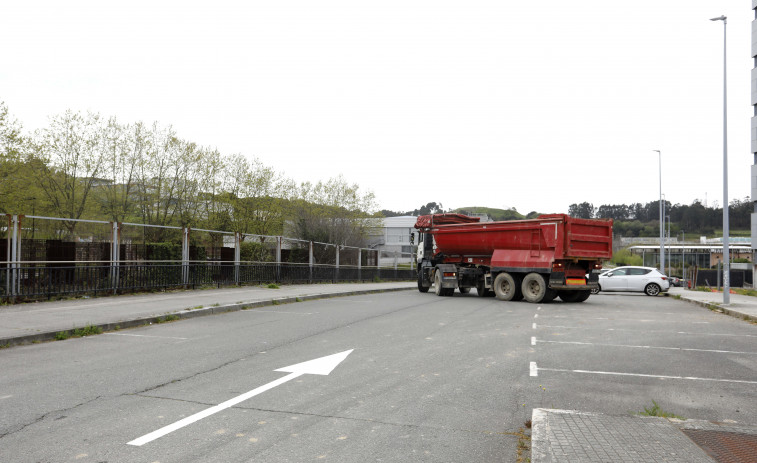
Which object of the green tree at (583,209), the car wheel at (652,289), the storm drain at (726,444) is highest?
the green tree at (583,209)

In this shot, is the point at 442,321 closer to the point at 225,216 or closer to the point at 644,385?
the point at 644,385

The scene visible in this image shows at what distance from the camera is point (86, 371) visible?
658cm

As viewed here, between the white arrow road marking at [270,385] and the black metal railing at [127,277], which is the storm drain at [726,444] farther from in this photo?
the black metal railing at [127,277]

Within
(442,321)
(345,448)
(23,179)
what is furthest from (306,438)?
(23,179)

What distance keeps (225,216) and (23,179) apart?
47.8 feet

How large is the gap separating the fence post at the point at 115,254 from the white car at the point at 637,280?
22.2 meters

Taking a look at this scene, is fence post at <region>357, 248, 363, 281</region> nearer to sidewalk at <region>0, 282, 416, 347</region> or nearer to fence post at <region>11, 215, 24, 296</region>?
sidewalk at <region>0, 282, 416, 347</region>

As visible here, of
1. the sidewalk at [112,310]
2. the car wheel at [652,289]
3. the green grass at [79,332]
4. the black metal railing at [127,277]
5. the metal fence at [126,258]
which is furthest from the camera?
the car wheel at [652,289]

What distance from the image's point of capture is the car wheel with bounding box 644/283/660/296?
2723cm

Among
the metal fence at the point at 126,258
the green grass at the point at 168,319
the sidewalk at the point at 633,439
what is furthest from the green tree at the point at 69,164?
the sidewalk at the point at 633,439

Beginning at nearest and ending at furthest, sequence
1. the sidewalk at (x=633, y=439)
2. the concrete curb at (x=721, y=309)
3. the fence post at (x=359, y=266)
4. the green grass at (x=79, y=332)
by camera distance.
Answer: the sidewalk at (x=633, y=439)
the green grass at (x=79, y=332)
the concrete curb at (x=721, y=309)
the fence post at (x=359, y=266)

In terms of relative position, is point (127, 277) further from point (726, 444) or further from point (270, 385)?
point (726, 444)

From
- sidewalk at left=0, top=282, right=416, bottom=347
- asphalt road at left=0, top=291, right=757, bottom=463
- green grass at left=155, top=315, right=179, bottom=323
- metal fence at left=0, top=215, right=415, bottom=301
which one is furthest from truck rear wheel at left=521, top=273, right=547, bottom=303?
green grass at left=155, top=315, right=179, bottom=323

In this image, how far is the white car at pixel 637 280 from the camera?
27247 mm
